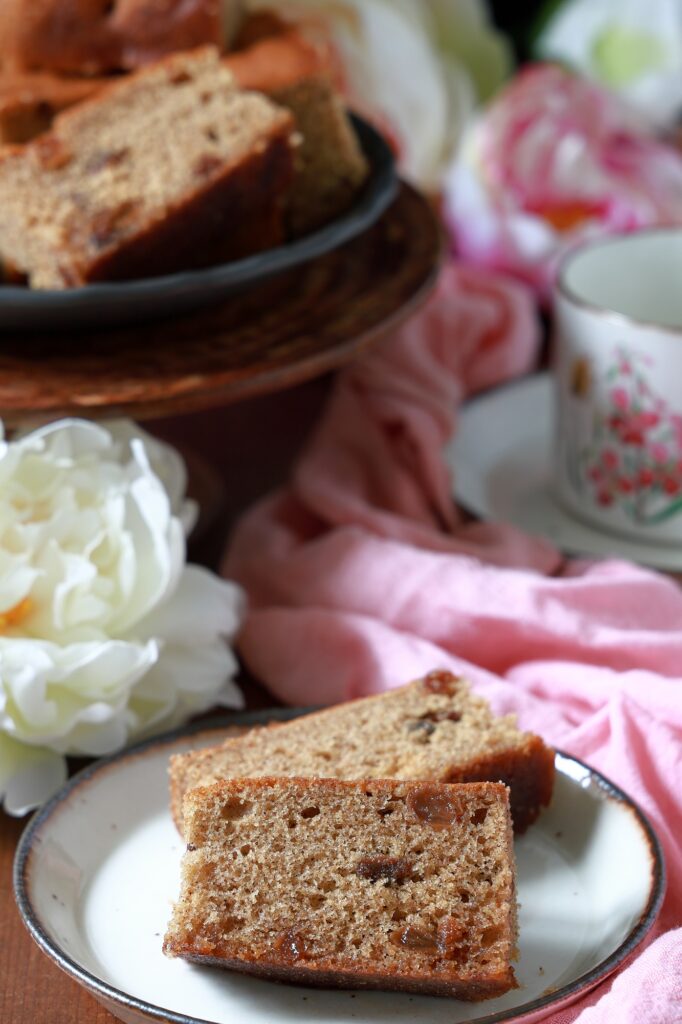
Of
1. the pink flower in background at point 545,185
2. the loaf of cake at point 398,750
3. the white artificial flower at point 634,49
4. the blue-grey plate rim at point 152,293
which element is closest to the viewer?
the loaf of cake at point 398,750

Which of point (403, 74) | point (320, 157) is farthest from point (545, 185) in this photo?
point (320, 157)

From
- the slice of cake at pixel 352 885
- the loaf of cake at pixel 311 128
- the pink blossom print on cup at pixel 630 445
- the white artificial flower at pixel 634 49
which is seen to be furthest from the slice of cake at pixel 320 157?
the white artificial flower at pixel 634 49

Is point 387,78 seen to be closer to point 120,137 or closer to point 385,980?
point 120,137

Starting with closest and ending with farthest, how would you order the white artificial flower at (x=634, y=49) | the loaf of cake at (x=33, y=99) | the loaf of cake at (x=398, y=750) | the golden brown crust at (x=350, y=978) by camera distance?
1. the golden brown crust at (x=350, y=978)
2. the loaf of cake at (x=398, y=750)
3. the loaf of cake at (x=33, y=99)
4. the white artificial flower at (x=634, y=49)

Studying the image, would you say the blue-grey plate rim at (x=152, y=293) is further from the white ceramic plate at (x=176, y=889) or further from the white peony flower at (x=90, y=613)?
the white ceramic plate at (x=176, y=889)

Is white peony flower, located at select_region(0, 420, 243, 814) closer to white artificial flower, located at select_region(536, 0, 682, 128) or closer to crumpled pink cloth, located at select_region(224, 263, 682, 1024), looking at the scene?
crumpled pink cloth, located at select_region(224, 263, 682, 1024)

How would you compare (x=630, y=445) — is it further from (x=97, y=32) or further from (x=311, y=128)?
(x=97, y=32)

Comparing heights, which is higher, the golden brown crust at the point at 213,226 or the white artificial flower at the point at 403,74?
the golden brown crust at the point at 213,226
